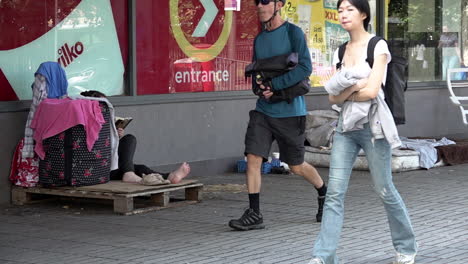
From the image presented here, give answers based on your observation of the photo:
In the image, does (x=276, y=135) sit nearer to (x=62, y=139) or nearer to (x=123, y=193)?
(x=123, y=193)

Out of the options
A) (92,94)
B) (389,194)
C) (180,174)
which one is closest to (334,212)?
(389,194)

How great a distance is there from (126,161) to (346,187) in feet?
12.2

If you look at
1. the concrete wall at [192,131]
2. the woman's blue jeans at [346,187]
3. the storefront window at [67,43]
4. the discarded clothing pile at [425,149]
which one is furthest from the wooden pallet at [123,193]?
the discarded clothing pile at [425,149]

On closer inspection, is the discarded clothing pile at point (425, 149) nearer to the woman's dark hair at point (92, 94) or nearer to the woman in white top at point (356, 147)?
the woman's dark hair at point (92, 94)

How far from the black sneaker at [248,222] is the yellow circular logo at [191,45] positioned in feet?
12.5

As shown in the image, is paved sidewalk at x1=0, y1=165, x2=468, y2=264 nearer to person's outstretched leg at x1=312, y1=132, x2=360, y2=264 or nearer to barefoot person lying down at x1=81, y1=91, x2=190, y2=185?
barefoot person lying down at x1=81, y1=91, x2=190, y2=185

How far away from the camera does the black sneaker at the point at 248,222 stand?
7.69 metres

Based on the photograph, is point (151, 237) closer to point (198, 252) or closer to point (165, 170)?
point (198, 252)

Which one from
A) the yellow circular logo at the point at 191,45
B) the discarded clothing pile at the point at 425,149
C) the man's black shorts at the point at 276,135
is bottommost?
the discarded clothing pile at the point at 425,149

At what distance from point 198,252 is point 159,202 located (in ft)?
6.97

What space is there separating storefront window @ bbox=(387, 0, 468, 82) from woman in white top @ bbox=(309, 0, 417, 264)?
8.14 metres

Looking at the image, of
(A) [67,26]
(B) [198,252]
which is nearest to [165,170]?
(A) [67,26]

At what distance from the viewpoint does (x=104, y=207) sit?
909 centimetres

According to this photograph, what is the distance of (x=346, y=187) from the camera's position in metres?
6.12
